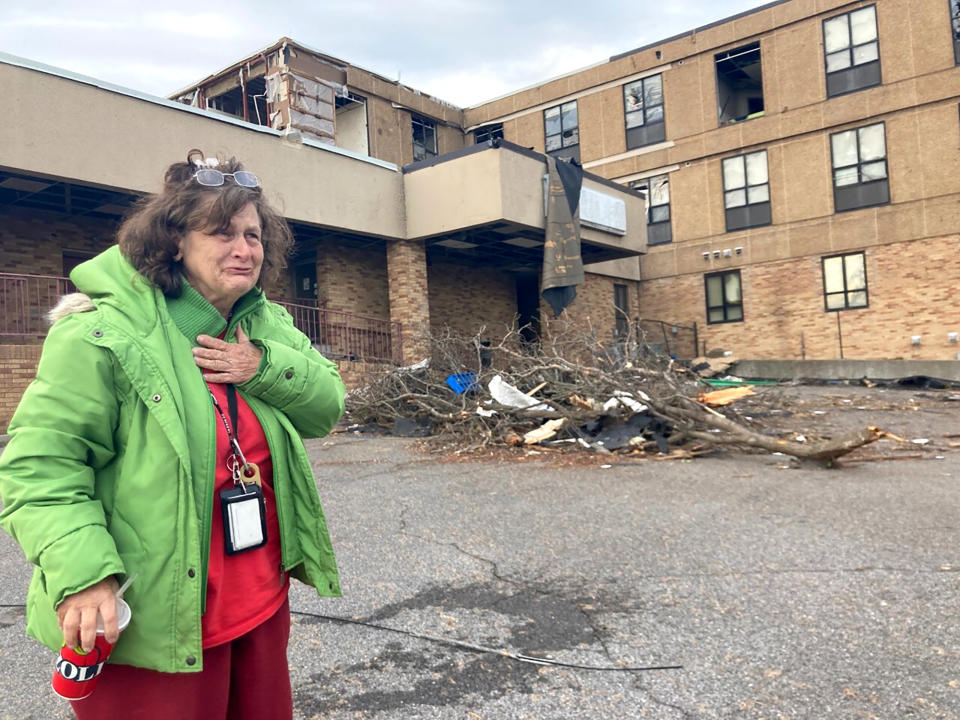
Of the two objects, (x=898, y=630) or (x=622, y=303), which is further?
(x=622, y=303)

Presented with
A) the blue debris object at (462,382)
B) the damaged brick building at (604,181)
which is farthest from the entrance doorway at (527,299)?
the blue debris object at (462,382)

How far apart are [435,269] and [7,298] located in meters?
10.5

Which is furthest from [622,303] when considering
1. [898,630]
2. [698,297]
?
[898,630]

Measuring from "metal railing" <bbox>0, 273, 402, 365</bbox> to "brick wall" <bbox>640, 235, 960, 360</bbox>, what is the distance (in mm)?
11864

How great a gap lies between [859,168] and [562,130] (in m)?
9.75

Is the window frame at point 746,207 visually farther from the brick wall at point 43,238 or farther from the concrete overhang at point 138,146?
the brick wall at point 43,238

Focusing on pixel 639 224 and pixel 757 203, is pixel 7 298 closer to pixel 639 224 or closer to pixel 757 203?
pixel 639 224

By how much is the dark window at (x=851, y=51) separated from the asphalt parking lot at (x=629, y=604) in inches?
691

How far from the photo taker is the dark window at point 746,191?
2128 cm

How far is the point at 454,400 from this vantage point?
9.76 meters

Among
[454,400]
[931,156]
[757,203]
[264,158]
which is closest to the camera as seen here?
[454,400]

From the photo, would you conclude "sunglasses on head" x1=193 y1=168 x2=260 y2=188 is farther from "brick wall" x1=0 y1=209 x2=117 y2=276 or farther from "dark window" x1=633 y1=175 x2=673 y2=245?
"dark window" x1=633 y1=175 x2=673 y2=245

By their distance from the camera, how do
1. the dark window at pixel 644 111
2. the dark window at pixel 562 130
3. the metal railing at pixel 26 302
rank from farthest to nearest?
→ the dark window at pixel 562 130
the dark window at pixel 644 111
the metal railing at pixel 26 302

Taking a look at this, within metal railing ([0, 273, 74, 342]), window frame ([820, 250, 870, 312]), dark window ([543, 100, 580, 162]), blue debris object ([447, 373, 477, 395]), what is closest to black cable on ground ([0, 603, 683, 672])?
blue debris object ([447, 373, 477, 395])
